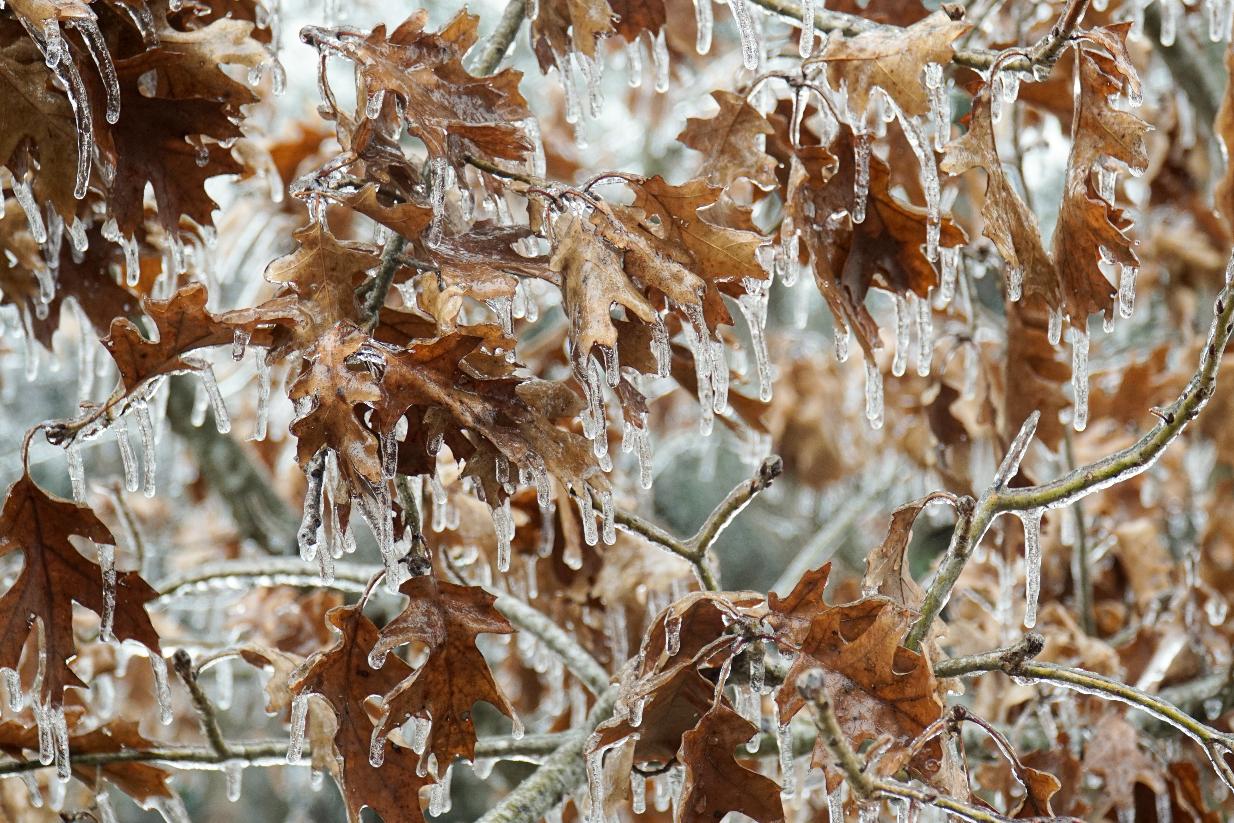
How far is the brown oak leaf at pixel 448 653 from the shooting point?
117 centimetres

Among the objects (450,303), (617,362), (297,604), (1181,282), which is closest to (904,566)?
(617,362)

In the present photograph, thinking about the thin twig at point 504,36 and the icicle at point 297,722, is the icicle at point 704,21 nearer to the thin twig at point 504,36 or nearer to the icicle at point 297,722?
the thin twig at point 504,36

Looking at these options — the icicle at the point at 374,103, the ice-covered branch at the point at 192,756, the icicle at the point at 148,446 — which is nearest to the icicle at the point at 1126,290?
the icicle at the point at 374,103

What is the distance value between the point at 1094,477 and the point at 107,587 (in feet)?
3.43

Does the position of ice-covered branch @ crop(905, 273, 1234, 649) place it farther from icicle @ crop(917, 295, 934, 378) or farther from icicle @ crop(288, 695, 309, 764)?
icicle @ crop(288, 695, 309, 764)

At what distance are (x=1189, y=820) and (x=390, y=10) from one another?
5.23 metres

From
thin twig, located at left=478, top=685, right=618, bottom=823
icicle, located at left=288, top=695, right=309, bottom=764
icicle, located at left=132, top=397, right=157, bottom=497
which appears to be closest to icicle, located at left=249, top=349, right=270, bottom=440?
icicle, located at left=132, top=397, right=157, bottom=497

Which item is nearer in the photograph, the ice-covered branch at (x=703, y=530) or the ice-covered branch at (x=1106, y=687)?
the ice-covered branch at (x=1106, y=687)

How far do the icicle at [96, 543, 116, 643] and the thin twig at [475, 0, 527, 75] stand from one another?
0.75 metres

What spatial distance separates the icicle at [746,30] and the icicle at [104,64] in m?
0.68

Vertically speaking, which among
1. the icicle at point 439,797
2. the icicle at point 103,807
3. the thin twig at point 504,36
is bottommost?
the icicle at point 103,807

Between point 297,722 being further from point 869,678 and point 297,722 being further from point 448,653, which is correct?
point 869,678

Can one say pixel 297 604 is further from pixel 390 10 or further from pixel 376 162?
pixel 390 10

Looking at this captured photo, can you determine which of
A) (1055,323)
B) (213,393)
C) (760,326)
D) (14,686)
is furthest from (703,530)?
(14,686)
